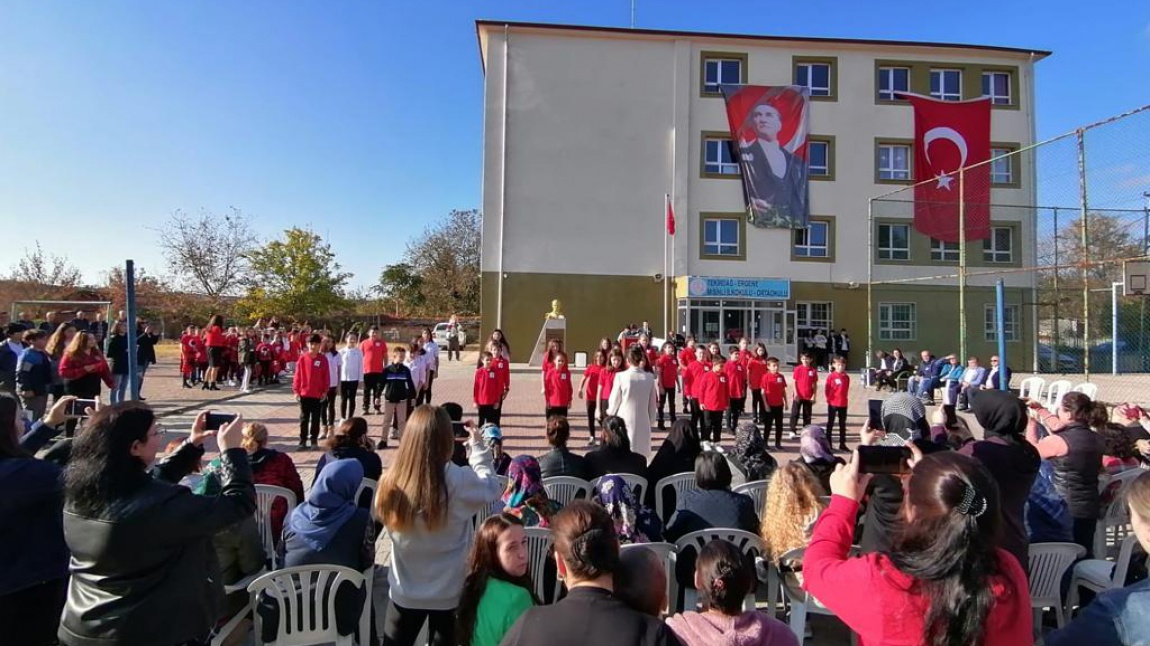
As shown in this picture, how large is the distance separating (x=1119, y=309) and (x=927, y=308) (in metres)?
6.90

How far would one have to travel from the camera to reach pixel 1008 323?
76.0 feet

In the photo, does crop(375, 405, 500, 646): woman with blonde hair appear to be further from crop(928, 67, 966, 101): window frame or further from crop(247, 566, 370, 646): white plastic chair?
crop(928, 67, 966, 101): window frame

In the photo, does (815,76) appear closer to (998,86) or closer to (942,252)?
(998,86)

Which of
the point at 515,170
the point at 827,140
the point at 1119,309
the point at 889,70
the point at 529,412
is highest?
the point at 889,70

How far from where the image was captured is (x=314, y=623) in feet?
9.98

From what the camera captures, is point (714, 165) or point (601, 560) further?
point (714, 165)

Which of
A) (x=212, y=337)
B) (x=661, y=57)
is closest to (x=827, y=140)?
(x=661, y=57)

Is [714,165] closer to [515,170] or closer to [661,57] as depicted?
[661,57]

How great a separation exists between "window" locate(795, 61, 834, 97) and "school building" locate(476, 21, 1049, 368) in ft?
0.20

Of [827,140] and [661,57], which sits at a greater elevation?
[661,57]

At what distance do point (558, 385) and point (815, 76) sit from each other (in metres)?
22.9

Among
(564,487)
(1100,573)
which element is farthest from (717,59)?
(1100,573)

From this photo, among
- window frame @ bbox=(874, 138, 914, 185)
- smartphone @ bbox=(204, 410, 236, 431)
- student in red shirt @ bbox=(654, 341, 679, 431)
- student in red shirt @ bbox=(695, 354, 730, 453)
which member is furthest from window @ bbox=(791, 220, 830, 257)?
smartphone @ bbox=(204, 410, 236, 431)

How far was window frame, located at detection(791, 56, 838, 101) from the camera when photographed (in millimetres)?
25859
